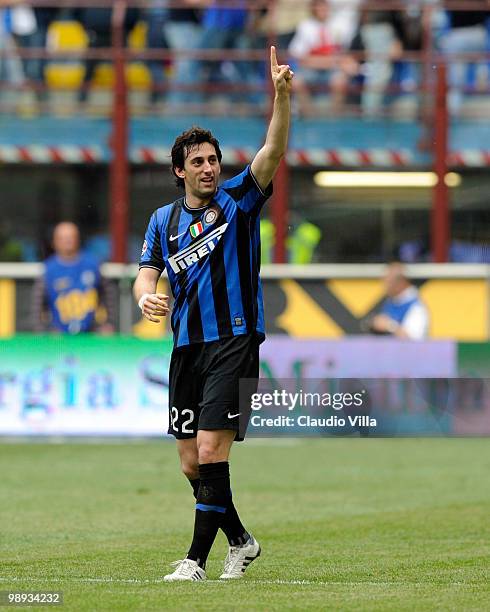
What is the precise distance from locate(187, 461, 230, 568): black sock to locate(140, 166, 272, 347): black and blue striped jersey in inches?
24.4

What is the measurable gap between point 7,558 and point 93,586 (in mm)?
1290

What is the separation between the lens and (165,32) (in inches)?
742

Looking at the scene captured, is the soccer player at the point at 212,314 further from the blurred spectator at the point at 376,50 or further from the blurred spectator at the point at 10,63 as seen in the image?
the blurred spectator at the point at 10,63

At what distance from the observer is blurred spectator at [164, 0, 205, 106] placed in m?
18.6

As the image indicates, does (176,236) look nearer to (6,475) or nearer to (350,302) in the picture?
(6,475)

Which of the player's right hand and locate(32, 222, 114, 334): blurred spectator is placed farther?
locate(32, 222, 114, 334): blurred spectator

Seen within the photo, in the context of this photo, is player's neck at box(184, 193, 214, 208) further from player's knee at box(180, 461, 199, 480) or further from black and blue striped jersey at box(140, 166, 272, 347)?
player's knee at box(180, 461, 199, 480)

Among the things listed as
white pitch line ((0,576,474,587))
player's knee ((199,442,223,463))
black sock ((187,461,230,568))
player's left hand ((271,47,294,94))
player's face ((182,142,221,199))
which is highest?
player's left hand ((271,47,294,94))

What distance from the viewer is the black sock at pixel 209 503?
714 centimetres

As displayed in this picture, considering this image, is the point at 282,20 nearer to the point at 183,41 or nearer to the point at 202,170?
the point at 183,41

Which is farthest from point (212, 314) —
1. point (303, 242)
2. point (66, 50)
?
point (66, 50)

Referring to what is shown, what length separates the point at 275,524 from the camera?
9.87 metres

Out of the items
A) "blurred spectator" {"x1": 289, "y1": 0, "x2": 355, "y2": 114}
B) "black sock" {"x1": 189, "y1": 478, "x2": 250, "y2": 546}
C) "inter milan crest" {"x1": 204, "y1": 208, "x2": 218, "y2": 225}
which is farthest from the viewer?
"blurred spectator" {"x1": 289, "y1": 0, "x2": 355, "y2": 114}

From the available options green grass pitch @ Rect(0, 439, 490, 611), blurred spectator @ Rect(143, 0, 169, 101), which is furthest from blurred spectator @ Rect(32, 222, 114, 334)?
blurred spectator @ Rect(143, 0, 169, 101)
